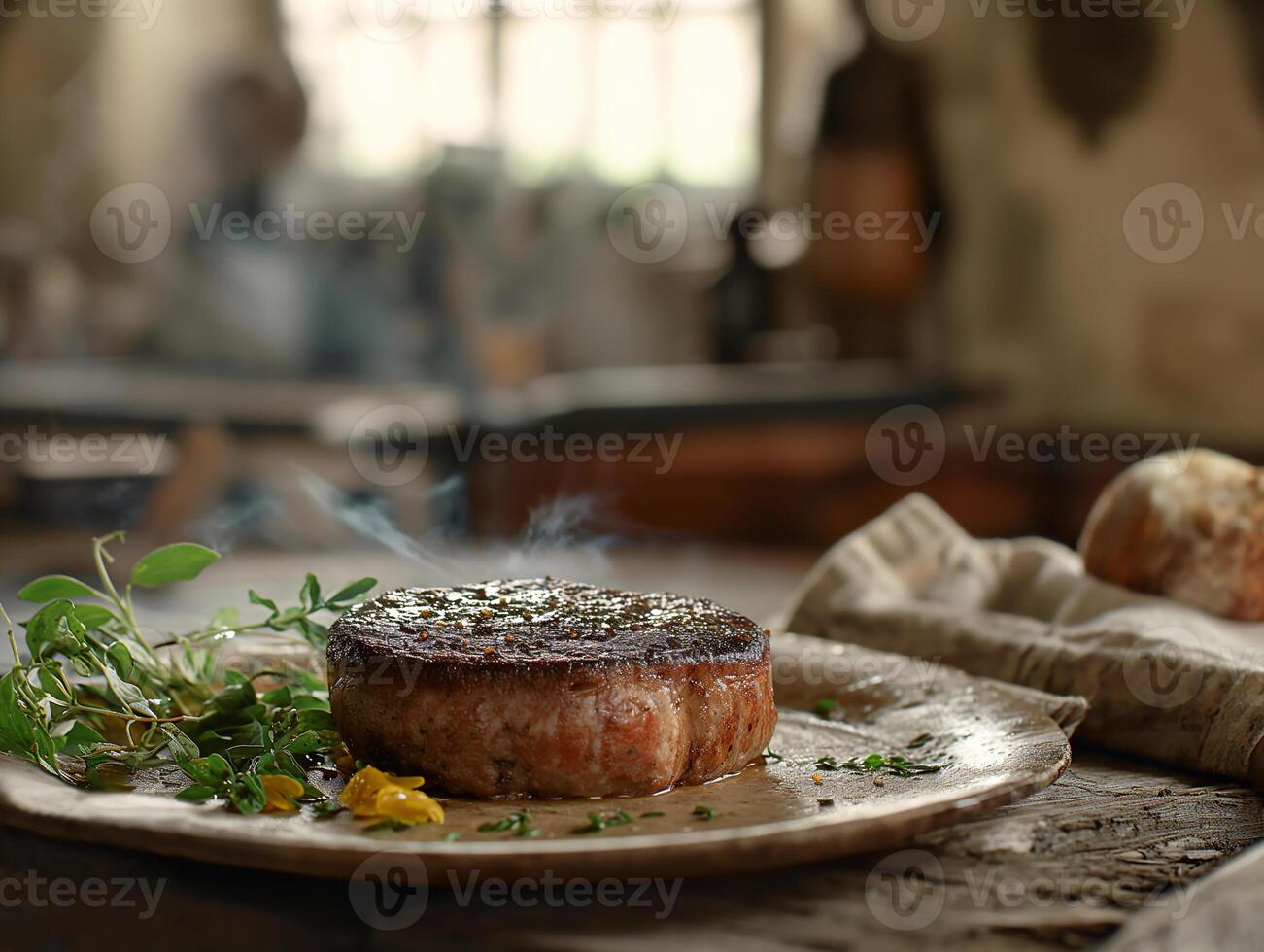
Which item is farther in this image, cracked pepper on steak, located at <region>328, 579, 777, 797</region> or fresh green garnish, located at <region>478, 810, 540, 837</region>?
cracked pepper on steak, located at <region>328, 579, 777, 797</region>

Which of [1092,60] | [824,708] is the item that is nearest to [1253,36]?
[1092,60]

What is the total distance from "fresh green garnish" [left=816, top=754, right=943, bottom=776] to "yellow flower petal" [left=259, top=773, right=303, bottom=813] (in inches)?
18.8

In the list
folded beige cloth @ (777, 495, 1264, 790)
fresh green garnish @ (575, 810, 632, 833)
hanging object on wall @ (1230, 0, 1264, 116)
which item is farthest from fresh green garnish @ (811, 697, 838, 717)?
hanging object on wall @ (1230, 0, 1264, 116)

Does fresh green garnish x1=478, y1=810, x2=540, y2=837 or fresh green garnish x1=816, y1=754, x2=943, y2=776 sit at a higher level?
fresh green garnish x1=478, y1=810, x2=540, y2=837

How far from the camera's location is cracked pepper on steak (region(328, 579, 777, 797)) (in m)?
1.10

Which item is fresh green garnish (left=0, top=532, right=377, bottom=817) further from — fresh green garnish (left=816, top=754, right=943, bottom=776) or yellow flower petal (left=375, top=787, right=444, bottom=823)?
fresh green garnish (left=816, top=754, right=943, bottom=776)

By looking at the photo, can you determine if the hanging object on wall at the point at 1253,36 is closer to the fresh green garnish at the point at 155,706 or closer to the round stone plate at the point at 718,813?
the round stone plate at the point at 718,813

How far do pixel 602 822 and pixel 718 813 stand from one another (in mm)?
105

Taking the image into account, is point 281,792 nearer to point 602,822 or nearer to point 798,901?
point 602,822

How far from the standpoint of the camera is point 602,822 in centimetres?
101

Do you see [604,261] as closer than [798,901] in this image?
No

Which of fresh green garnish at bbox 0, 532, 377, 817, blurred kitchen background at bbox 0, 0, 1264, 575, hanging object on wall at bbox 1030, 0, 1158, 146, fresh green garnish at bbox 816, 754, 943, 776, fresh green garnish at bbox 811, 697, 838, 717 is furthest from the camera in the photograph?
hanging object on wall at bbox 1030, 0, 1158, 146

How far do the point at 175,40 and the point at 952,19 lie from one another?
5450mm

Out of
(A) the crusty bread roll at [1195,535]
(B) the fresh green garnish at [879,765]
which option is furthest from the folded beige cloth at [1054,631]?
(B) the fresh green garnish at [879,765]
